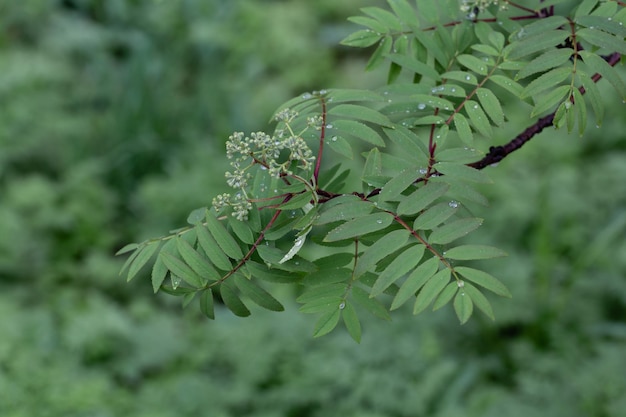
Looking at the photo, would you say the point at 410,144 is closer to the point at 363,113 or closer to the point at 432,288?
the point at 363,113

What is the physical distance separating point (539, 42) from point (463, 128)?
0.19 metres

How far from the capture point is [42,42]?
4.93 metres

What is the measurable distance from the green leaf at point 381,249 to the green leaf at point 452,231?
53 millimetres

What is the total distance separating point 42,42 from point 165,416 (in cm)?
300

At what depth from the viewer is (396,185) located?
3.86 feet

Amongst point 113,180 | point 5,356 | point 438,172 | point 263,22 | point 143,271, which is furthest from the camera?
point 263,22

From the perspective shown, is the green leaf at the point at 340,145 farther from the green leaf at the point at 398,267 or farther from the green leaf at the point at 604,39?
the green leaf at the point at 604,39

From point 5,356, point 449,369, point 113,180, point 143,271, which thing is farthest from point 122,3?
point 449,369

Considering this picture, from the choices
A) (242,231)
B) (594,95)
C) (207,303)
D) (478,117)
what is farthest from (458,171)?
(207,303)

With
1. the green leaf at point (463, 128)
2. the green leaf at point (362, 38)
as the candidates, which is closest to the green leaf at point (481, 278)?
the green leaf at point (463, 128)

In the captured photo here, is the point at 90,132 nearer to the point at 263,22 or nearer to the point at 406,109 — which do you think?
the point at 263,22

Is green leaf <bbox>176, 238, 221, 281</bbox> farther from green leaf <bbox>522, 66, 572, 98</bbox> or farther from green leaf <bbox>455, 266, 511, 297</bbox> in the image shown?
green leaf <bbox>522, 66, 572, 98</bbox>

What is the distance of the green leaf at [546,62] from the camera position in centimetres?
125

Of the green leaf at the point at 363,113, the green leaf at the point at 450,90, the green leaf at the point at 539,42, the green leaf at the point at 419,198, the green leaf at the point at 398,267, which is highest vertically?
the green leaf at the point at 539,42
